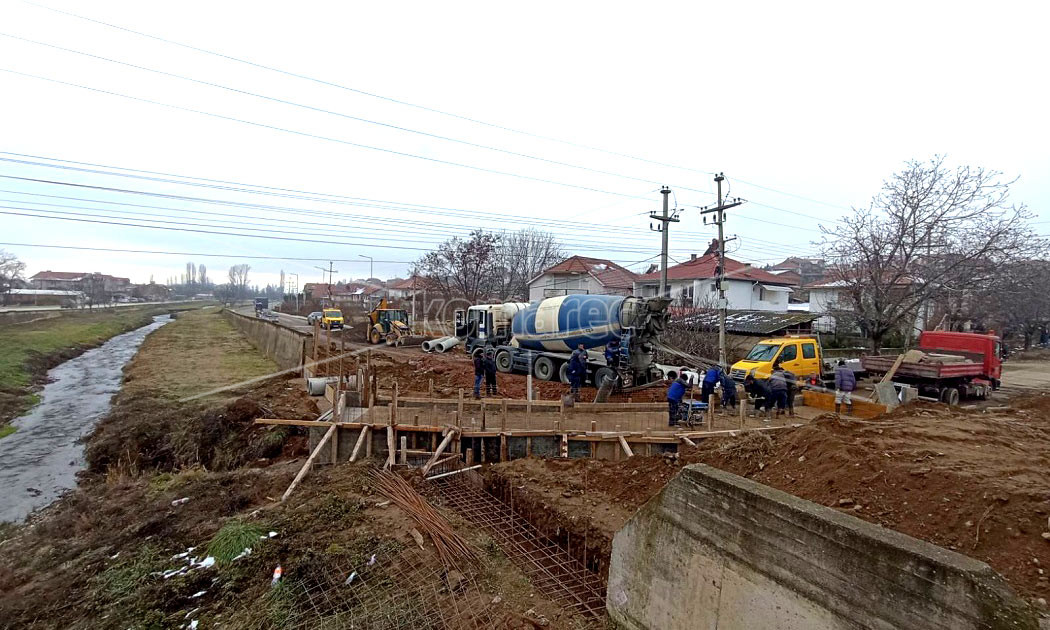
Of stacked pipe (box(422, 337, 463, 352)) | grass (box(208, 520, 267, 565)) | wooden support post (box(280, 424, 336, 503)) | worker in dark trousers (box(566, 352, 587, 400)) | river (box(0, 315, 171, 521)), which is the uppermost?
worker in dark trousers (box(566, 352, 587, 400))

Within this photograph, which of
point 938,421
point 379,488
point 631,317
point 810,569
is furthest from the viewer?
point 631,317

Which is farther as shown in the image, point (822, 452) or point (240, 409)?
point (240, 409)

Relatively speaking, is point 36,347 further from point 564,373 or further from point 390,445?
point 564,373

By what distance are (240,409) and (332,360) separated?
4039 mm

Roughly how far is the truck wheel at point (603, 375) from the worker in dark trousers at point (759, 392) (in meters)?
3.50

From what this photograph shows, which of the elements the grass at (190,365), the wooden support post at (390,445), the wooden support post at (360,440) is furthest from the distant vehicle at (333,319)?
the wooden support post at (390,445)

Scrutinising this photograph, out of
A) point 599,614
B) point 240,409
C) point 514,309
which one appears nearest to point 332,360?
point 240,409

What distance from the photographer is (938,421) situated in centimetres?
764

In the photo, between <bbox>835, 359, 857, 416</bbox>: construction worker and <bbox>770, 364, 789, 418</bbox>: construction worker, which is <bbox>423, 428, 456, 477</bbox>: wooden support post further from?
<bbox>835, 359, 857, 416</bbox>: construction worker

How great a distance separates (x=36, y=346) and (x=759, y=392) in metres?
37.7

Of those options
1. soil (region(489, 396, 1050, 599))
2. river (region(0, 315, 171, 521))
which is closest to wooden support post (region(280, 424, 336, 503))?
soil (region(489, 396, 1050, 599))

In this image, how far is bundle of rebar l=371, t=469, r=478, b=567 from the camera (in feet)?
21.0

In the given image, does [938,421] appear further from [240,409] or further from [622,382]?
[240,409]

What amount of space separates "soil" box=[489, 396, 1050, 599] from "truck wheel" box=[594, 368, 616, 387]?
13.5 feet
